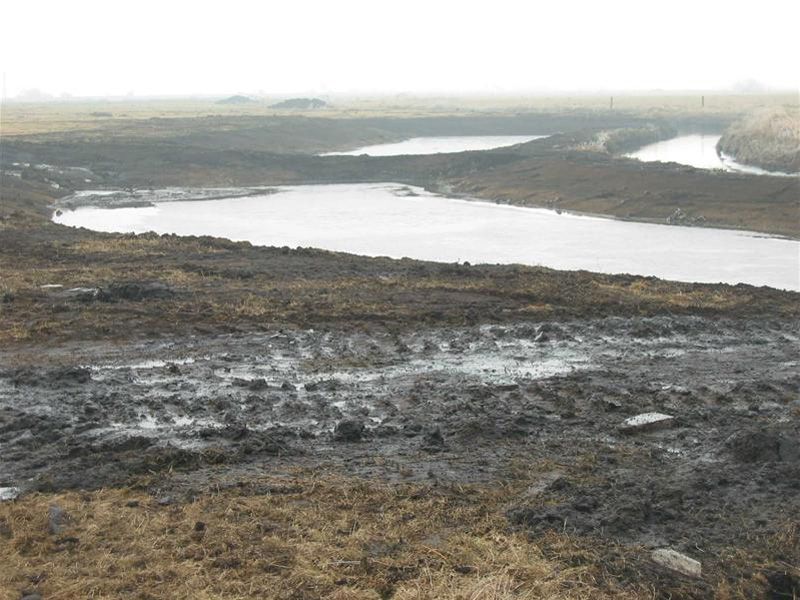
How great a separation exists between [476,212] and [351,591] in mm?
28660

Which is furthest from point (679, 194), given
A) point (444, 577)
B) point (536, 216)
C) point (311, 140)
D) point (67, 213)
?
point (311, 140)

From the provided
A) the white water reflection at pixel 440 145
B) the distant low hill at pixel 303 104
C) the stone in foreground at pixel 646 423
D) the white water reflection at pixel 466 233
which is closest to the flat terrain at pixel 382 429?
the stone in foreground at pixel 646 423

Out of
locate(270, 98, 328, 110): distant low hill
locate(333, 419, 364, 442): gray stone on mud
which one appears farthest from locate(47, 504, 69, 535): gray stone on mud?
locate(270, 98, 328, 110): distant low hill

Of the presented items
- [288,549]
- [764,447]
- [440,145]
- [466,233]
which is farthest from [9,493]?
[440,145]

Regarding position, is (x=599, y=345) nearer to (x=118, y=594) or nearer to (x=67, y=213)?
(x=118, y=594)

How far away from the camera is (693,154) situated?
60312 millimetres

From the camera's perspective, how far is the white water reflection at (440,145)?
64250 millimetres

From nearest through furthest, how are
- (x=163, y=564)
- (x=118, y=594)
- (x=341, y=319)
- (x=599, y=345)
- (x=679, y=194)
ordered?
(x=118, y=594), (x=163, y=564), (x=599, y=345), (x=341, y=319), (x=679, y=194)

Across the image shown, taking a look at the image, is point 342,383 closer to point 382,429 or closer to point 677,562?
point 382,429

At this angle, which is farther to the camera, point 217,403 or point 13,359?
point 13,359

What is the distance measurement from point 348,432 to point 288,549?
2722mm

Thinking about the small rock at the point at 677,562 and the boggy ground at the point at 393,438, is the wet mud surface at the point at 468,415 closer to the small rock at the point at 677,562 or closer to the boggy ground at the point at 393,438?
the boggy ground at the point at 393,438

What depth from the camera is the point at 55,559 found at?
20.9 feet

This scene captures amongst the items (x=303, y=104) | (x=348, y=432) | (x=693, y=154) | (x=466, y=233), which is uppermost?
(x=303, y=104)
